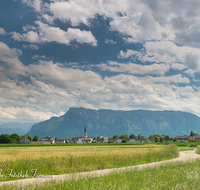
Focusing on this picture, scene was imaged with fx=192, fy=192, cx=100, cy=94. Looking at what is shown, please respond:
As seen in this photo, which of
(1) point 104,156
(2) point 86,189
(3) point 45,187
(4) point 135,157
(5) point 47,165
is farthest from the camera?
(4) point 135,157

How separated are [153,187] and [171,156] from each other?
33085 millimetres

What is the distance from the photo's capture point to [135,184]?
945cm

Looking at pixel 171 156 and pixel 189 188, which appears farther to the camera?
pixel 171 156

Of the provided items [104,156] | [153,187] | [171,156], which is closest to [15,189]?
[153,187]

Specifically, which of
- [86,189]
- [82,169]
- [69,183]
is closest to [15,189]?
[69,183]

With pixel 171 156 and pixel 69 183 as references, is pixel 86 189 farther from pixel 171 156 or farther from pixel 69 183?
pixel 171 156

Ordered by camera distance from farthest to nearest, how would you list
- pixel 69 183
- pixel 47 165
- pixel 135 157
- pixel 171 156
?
pixel 171 156 < pixel 135 157 < pixel 47 165 < pixel 69 183

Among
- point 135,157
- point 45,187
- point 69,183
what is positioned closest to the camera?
point 45,187

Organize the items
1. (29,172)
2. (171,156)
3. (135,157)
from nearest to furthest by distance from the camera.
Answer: (29,172)
(135,157)
(171,156)

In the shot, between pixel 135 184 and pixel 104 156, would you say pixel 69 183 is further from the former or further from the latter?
pixel 104 156

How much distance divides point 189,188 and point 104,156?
1768 centimetres

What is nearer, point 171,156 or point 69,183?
point 69,183

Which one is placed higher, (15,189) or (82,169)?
(15,189)

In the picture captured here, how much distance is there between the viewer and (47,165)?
19969 millimetres
